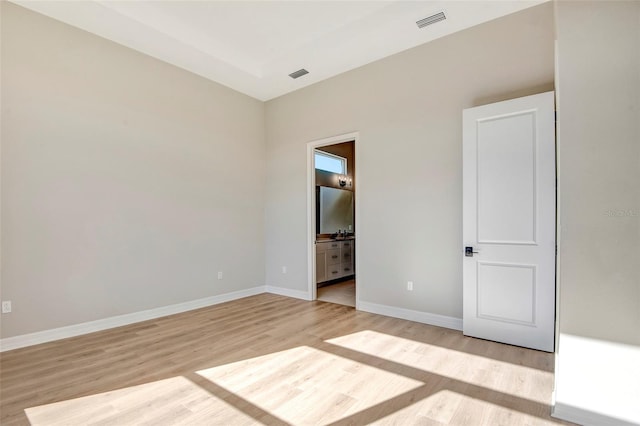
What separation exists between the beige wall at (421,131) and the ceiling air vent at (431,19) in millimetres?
372

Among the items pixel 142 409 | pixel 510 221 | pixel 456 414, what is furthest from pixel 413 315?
pixel 142 409

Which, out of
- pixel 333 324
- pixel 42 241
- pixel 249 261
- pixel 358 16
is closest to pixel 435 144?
pixel 358 16

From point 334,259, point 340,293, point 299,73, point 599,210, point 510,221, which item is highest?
point 299,73

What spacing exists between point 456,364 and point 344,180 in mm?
4948

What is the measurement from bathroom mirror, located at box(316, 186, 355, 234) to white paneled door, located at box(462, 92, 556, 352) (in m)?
3.20

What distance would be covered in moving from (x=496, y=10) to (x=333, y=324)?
388cm

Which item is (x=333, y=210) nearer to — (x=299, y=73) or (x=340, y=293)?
(x=340, y=293)

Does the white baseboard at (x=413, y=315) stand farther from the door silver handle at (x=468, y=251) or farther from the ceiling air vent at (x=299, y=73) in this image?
the ceiling air vent at (x=299, y=73)

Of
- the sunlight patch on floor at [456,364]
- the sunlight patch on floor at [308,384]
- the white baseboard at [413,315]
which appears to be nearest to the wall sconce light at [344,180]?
the white baseboard at [413,315]

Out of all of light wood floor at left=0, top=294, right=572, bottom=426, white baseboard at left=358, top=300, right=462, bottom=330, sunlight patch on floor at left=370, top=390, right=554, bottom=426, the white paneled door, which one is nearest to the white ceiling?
the white paneled door

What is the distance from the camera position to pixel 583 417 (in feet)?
5.79

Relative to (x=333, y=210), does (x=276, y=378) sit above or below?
below

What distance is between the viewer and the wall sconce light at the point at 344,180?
22.7ft

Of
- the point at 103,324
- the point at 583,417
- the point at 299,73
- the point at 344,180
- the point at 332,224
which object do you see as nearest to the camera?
the point at 583,417
